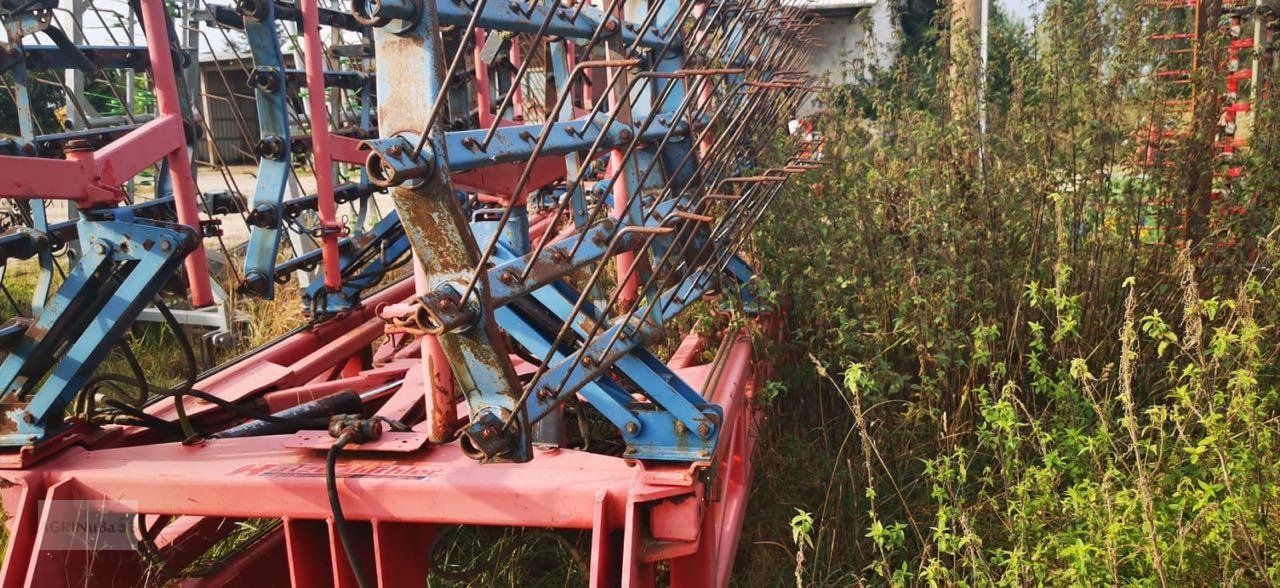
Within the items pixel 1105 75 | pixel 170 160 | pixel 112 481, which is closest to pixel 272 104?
pixel 170 160

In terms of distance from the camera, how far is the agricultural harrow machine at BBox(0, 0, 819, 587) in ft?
7.06

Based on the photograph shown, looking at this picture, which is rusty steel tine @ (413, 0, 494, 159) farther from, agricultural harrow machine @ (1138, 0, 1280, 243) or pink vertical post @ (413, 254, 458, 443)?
agricultural harrow machine @ (1138, 0, 1280, 243)

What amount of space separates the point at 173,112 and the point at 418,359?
1.27 meters

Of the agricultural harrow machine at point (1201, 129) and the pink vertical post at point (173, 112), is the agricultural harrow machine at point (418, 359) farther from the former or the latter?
the agricultural harrow machine at point (1201, 129)

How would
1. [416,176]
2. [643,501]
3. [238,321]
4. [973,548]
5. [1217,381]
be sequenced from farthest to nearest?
[238,321]
[1217,381]
[973,548]
[643,501]
[416,176]

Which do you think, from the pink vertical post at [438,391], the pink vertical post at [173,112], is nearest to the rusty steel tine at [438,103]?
the pink vertical post at [438,391]

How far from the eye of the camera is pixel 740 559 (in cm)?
337

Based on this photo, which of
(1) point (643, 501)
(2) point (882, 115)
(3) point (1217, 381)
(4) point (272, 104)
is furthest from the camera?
(2) point (882, 115)

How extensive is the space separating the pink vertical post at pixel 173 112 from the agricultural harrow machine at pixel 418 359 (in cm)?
1

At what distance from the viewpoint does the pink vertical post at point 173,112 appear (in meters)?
3.41

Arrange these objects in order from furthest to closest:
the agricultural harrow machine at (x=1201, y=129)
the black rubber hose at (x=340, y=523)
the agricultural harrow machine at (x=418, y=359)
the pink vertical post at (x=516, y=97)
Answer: the pink vertical post at (x=516, y=97) < the agricultural harrow machine at (x=1201, y=129) < the black rubber hose at (x=340, y=523) < the agricultural harrow machine at (x=418, y=359)

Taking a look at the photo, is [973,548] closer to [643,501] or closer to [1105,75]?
[643,501]

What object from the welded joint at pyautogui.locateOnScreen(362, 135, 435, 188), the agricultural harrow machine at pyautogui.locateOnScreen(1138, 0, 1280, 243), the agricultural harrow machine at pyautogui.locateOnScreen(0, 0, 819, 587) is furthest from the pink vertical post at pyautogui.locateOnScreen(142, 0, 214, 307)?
the agricultural harrow machine at pyautogui.locateOnScreen(1138, 0, 1280, 243)

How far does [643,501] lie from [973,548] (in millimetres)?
918
